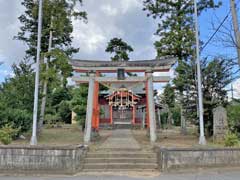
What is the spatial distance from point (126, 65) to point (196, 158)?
289 inches

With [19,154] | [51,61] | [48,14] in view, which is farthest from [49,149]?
[48,14]

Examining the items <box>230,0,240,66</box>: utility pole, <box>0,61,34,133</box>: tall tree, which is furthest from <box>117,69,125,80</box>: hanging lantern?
<box>230,0,240,66</box>: utility pole

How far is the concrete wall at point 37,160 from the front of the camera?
304 inches

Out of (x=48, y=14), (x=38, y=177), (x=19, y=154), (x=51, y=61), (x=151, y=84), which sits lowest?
(x=38, y=177)

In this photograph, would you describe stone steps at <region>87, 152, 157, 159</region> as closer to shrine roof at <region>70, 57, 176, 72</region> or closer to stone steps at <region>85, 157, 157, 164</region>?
stone steps at <region>85, 157, 157, 164</region>

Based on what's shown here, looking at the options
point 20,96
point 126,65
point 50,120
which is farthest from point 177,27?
point 50,120

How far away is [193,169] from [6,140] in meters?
5.94

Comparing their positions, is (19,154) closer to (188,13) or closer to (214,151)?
(214,151)

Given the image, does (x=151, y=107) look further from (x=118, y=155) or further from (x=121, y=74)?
(x=118, y=155)

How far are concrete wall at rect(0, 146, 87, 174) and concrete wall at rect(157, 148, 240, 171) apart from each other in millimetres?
2641

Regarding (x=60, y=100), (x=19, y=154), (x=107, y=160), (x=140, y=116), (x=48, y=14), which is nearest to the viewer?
(x=19, y=154)

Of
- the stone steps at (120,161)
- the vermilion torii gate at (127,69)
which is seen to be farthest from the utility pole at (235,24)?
the stone steps at (120,161)

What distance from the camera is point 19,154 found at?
306 inches

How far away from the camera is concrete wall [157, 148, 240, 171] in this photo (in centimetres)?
798
